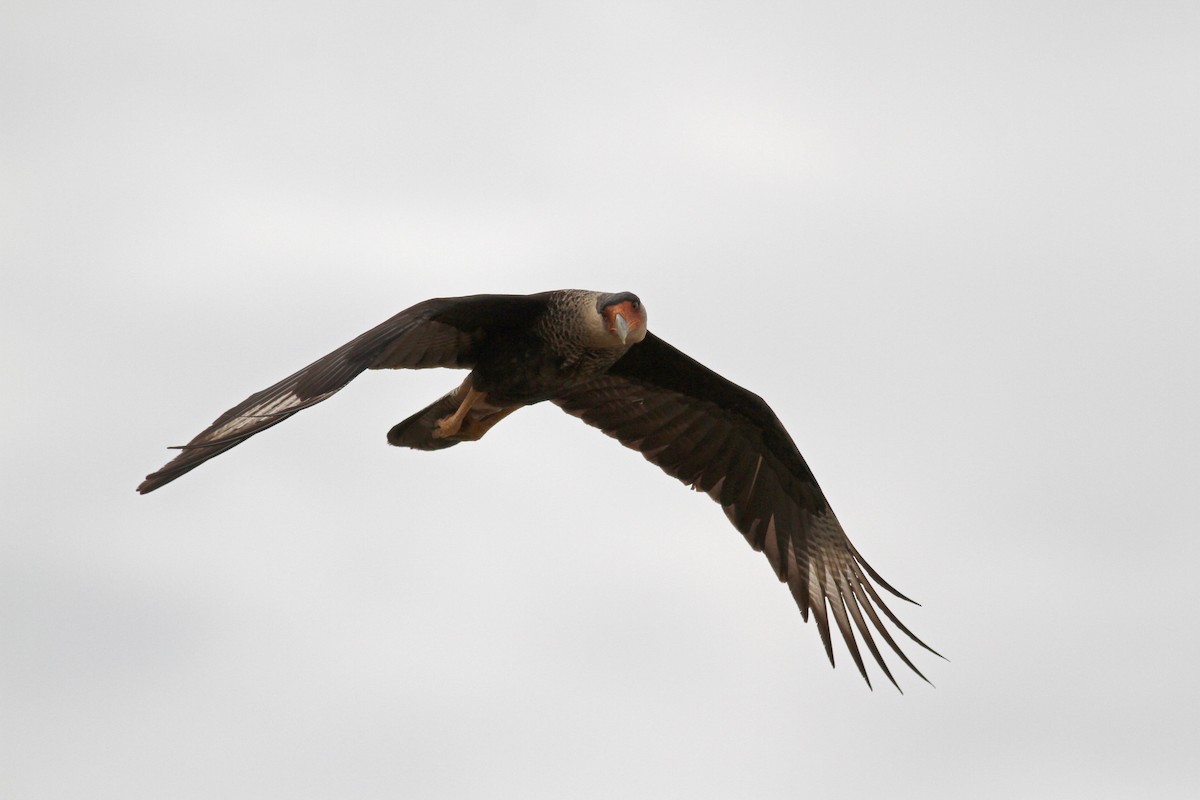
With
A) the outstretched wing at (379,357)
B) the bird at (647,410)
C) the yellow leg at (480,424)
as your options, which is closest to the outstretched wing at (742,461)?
the bird at (647,410)

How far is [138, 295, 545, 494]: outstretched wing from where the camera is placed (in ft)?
25.4

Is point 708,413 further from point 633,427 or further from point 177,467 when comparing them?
point 177,467

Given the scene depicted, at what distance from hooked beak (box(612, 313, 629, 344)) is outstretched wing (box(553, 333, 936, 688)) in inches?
56.4

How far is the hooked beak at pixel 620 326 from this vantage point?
9.21 m

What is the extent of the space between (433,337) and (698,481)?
7.84 feet

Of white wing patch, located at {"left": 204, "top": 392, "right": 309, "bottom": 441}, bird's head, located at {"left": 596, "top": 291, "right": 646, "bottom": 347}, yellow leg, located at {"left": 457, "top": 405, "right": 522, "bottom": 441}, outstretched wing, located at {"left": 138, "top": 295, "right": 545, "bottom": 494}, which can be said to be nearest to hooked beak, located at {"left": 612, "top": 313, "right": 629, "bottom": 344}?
bird's head, located at {"left": 596, "top": 291, "right": 646, "bottom": 347}

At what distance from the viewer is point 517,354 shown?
975cm

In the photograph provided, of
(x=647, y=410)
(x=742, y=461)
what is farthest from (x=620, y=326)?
(x=742, y=461)

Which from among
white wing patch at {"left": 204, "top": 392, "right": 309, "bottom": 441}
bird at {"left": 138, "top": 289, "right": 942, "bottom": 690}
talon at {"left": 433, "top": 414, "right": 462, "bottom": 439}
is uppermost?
bird at {"left": 138, "top": 289, "right": 942, "bottom": 690}

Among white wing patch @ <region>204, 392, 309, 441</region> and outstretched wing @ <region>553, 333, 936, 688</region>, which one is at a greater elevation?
outstretched wing @ <region>553, 333, 936, 688</region>

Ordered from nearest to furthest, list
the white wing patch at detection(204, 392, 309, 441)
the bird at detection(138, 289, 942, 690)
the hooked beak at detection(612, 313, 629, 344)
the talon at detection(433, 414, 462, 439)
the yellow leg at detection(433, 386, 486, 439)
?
the white wing patch at detection(204, 392, 309, 441) → the hooked beak at detection(612, 313, 629, 344) → the bird at detection(138, 289, 942, 690) → the yellow leg at detection(433, 386, 486, 439) → the talon at detection(433, 414, 462, 439)

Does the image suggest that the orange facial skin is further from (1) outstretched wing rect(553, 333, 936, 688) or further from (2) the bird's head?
(1) outstretched wing rect(553, 333, 936, 688)

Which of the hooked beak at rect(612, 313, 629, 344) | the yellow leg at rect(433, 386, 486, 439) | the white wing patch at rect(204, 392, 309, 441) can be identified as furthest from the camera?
the yellow leg at rect(433, 386, 486, 439)

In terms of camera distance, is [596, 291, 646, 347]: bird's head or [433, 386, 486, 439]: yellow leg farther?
[433, 386, 486, 439]: yellow leg
